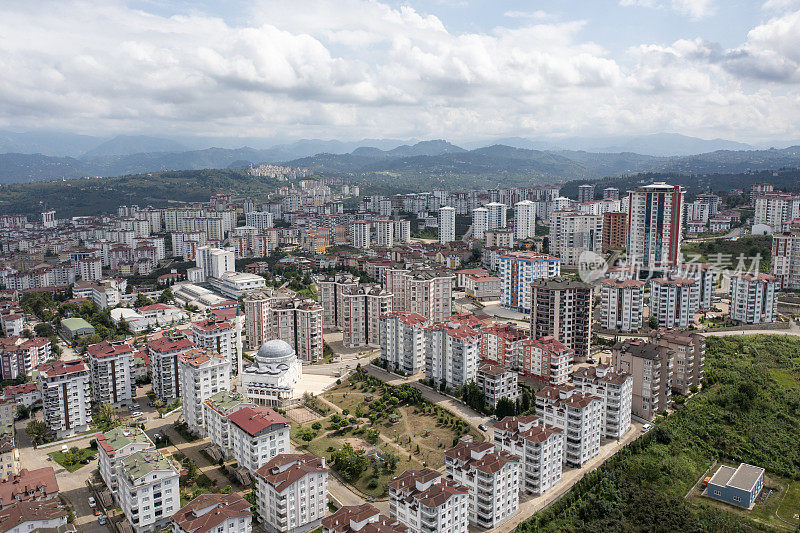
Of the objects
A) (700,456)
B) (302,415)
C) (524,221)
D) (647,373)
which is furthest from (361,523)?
(524,221)

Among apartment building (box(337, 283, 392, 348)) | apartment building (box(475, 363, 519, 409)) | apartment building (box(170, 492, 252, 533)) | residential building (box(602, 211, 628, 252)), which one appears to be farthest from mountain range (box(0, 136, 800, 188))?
apartment building (box(170, 492, 252, 533))

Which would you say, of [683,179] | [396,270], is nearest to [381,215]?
[396,270]

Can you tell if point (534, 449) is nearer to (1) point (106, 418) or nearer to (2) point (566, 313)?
(2) point (566, 313)

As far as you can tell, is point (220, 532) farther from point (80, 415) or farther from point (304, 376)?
point (304, 376)

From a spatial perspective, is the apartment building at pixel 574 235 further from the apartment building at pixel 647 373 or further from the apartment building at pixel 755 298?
the apartment building at pixel 647 373

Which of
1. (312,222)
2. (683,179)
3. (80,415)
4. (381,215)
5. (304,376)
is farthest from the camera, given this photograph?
(683,179)

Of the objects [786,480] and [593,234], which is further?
[593,234]
